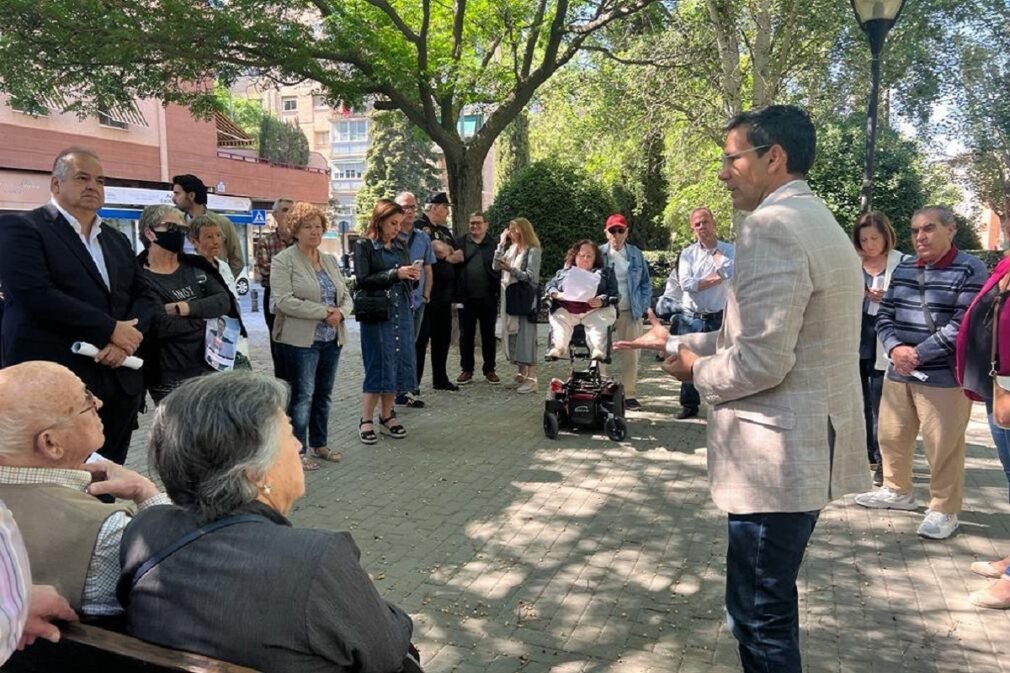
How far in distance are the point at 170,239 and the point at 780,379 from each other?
Result: 372cm

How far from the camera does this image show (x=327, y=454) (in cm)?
623

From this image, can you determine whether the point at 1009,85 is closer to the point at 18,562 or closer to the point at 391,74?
the point at 391,74

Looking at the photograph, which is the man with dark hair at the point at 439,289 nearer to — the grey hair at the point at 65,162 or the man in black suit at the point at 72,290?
the man in black suit at the point at 72,290

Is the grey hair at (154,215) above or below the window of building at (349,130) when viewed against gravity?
below

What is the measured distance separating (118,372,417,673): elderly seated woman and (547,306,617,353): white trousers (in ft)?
19.0

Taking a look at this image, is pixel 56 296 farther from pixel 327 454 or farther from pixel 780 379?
pixel 780 379

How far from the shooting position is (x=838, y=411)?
2.38m

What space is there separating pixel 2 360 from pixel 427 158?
53.8 metres

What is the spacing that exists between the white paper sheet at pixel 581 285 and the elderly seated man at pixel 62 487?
215 inches

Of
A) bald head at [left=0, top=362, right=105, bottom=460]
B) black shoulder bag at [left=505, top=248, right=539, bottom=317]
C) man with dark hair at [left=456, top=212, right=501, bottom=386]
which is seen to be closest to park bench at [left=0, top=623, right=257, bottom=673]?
bald head at [left=0, top=362, right=105, bottom=460]

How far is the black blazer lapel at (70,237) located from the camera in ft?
12.5

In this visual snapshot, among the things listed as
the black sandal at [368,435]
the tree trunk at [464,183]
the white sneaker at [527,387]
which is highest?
the tree trunk at [464,183]

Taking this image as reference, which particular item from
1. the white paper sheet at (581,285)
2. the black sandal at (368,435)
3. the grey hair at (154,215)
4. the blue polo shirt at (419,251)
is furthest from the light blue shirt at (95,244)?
the white paper sheet at (581,285)

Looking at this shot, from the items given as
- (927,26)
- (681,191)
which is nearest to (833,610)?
(927,26)
